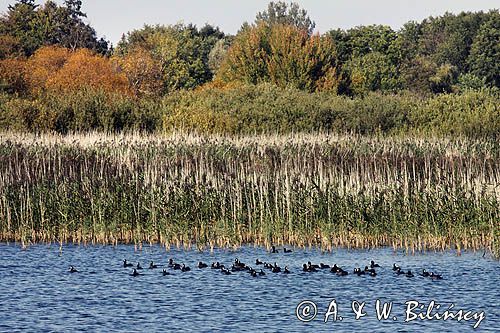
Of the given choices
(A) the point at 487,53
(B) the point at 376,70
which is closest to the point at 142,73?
(B) the point at 376,70

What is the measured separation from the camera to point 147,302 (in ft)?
55.0

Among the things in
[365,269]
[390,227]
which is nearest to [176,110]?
[390,227]

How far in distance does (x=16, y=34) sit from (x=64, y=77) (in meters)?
20.3

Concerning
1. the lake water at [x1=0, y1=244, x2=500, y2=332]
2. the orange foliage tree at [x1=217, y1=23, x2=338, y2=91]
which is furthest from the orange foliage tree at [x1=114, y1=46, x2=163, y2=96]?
the lake water at [x1=0, y1=244, x2=500, y2=332]

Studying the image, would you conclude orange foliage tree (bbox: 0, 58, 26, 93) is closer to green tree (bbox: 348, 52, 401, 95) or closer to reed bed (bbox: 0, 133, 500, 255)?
green tree (bbox: 348, 52, 401, 95)

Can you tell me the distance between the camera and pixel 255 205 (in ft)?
73.9

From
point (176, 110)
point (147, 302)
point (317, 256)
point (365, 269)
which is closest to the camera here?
point (147, 302)

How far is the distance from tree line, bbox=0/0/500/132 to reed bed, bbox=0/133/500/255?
707 inches

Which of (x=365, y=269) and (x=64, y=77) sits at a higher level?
(x=64, y=77)

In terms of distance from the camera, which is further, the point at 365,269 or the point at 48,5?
the point at 48,5

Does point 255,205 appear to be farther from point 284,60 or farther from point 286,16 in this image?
point 286,16

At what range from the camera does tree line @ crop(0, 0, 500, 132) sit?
44344mm

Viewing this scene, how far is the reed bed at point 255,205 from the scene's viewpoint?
70.9ft

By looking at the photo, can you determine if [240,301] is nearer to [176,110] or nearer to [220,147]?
[220,147]
